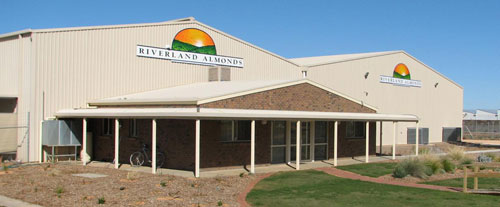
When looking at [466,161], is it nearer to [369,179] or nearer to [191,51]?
[369,179]

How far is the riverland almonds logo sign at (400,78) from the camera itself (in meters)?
37.3

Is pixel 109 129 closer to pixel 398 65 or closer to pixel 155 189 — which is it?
pixel 155 189

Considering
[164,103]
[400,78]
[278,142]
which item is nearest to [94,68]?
[164,103]

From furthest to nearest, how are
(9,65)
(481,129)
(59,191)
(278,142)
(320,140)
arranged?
(481,129) → (320,140) → (9,65) → (278,142) → (59,191)

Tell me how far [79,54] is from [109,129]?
129 inches

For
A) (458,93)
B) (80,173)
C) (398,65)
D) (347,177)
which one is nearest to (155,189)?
(80,173)

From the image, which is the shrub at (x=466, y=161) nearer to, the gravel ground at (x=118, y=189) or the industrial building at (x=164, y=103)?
the industrial building at (x=164, y=103)

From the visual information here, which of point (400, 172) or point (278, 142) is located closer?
point (400, 172)

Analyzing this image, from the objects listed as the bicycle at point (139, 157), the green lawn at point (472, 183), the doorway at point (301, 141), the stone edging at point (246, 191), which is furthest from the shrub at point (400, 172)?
the bicycle at point (139, 157)

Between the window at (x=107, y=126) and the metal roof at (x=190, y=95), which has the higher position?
the metal roof at (x=190, y=95)

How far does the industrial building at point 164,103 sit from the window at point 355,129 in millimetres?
48

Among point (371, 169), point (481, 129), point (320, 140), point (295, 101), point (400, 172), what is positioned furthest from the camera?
point (481, 129)

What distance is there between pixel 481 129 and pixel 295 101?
4501 cm

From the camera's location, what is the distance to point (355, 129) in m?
25.6
